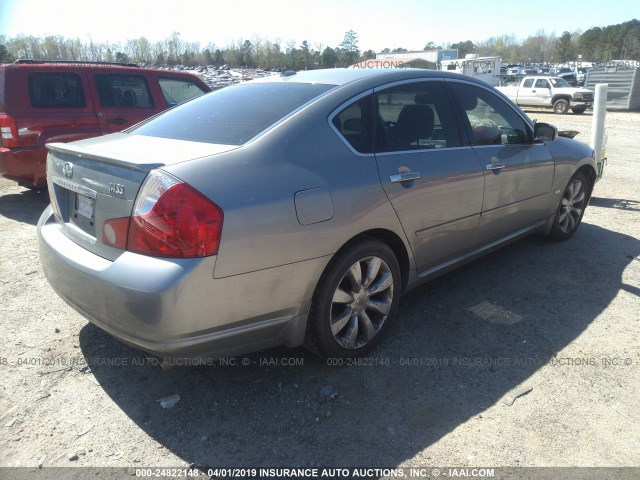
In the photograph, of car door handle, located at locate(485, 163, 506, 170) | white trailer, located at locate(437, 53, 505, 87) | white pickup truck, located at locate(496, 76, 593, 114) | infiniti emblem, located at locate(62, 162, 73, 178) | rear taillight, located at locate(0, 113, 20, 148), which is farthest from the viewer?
white trailer, located at locate(437, 53, 505, 87)

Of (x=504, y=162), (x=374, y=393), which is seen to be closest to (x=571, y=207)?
(x=504, y=162)

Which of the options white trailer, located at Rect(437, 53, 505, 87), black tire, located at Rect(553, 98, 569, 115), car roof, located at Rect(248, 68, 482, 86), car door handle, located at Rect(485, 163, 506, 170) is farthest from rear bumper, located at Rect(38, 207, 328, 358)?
white trailer, located at Rect(437, 53, 505, 87)

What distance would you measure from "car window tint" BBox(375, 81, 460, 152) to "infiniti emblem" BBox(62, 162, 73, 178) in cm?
177

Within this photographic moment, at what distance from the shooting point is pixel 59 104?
6430 millimetres

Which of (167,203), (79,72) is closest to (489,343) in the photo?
(167,203)

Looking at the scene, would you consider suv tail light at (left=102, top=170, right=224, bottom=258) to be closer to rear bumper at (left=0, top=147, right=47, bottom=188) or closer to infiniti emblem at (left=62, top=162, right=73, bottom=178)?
infiniti emblem at (left=62, top=162, right=73, bottom=178)

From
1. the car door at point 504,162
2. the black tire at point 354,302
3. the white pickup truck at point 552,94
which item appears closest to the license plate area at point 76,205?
the black tire at point 354,302

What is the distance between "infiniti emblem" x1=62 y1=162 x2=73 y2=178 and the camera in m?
2.71

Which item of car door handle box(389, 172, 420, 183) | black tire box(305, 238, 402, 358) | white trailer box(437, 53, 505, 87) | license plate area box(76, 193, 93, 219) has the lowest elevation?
black tire box(305, 238, 402, 358)

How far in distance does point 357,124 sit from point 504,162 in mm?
1556

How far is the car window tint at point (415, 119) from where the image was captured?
3135 mm

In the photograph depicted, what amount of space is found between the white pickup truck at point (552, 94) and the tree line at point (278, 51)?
12.7m

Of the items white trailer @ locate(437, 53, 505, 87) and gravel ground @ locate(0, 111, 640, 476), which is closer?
gravel ground @ locate(0, 111, 640, 476)

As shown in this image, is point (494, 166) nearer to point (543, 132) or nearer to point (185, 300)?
point (543, 132)
